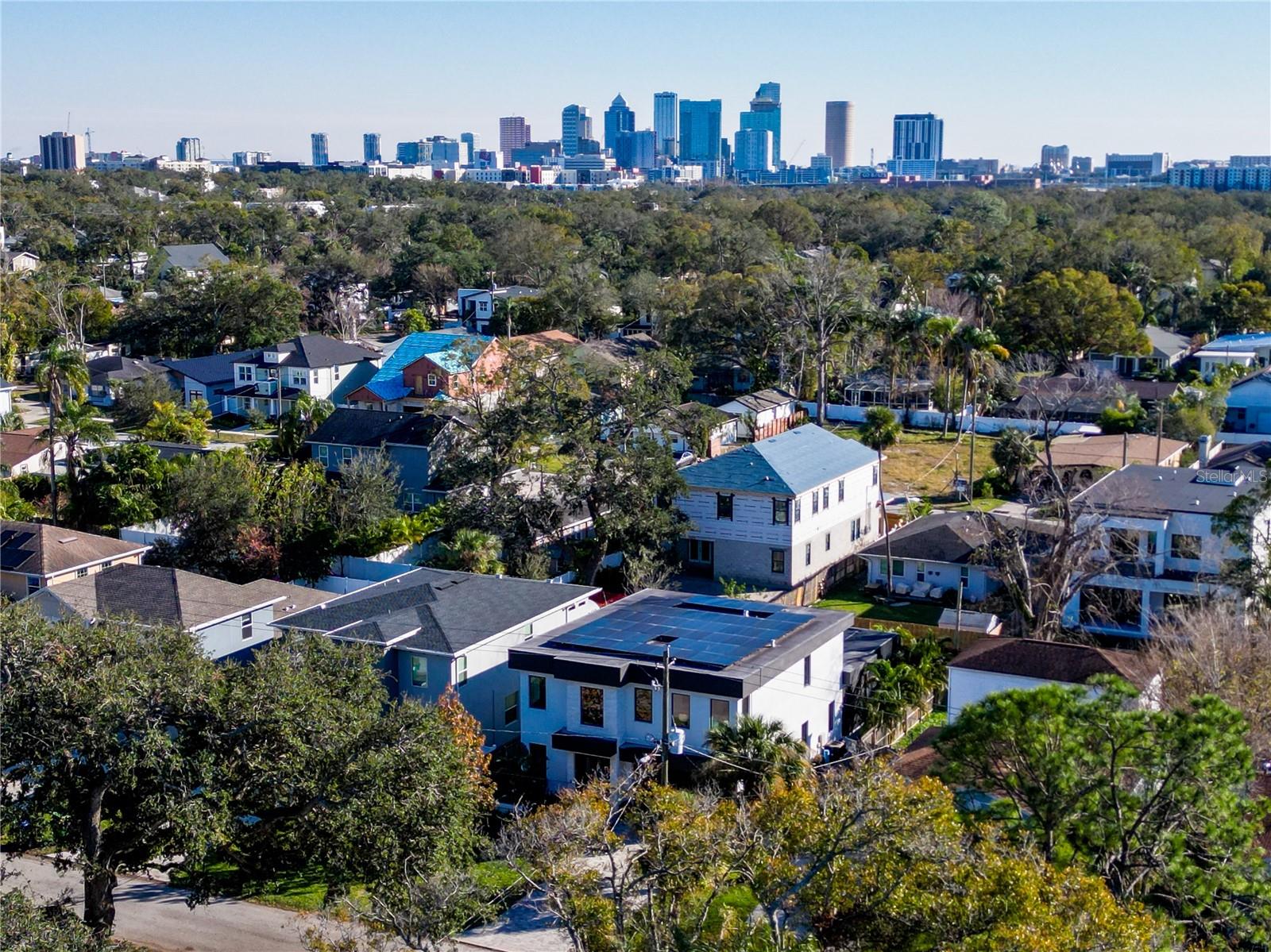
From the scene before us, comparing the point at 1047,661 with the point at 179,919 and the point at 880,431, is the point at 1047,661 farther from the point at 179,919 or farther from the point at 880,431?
the point at 880,431

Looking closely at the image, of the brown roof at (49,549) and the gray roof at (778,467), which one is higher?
the gray roof at (778,467)

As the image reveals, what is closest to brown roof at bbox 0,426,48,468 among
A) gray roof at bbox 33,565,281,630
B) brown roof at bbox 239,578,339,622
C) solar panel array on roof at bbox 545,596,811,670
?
gray roof at bbox 33,565,281,630

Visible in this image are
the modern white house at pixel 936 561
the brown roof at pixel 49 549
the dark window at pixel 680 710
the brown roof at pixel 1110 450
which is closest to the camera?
the dark window at pixel 680 710

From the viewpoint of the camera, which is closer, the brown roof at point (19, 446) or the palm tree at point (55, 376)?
the palm tree at point (55, 376)

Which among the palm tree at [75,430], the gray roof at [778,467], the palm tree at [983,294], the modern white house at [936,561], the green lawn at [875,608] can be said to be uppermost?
the palm tree at [983,294]

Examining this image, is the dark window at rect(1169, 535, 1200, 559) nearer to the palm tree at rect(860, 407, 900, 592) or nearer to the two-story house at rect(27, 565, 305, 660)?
the palm tree at rect(860, 407, 900, 592)

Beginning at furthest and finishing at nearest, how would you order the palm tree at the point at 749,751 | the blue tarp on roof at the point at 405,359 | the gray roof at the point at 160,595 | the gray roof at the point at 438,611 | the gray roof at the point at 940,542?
the blue tarp on roof at the point at 405,359 < the gray roof at the point at 940,542 < the gray roof at the point at 160,595 < the gray roof at the point at 438,611 < the palm tree at the point at 749,751

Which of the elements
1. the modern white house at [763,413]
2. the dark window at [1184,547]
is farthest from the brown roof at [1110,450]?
the modern white house at [763,413]

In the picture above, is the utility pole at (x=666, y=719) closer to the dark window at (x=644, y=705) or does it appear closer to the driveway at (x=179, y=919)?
the dark window at (x=644, y=705)

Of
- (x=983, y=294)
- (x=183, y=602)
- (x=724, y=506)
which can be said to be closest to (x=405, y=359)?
(x=724, y=506)
